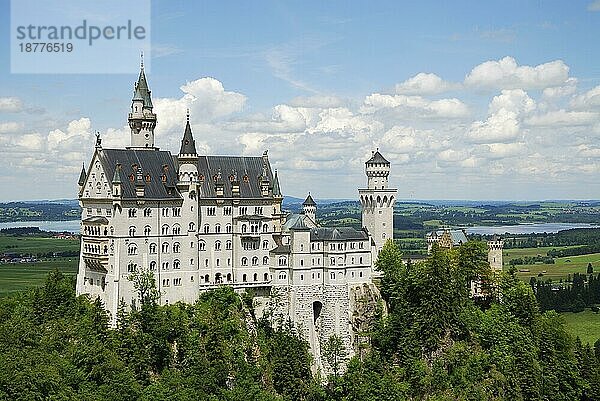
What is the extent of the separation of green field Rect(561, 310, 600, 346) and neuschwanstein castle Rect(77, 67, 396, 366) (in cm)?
4834

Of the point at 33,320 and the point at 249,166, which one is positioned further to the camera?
the point at 249,166

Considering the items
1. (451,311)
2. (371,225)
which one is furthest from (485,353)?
(371,225)

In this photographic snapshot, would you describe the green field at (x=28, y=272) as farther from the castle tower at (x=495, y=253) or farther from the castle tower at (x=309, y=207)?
the castle tower at (x=495, y=253)

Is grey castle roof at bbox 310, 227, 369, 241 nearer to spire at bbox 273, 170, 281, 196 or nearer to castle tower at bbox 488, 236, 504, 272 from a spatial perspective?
spire at bbox 273, 170, 281, 196

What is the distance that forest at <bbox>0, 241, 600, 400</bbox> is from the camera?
8262cm

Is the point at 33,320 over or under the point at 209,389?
over

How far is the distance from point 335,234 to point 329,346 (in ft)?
44.2

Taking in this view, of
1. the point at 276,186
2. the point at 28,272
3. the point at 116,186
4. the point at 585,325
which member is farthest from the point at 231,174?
the point at 28,272

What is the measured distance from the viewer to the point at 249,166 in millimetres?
101562

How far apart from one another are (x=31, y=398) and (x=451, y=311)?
4744 cm

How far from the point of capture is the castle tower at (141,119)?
323 ft

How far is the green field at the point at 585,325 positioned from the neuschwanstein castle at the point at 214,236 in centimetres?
4834

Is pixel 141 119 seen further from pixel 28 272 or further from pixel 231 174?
pixel 28 272

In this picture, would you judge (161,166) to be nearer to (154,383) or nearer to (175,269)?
(175,269)
